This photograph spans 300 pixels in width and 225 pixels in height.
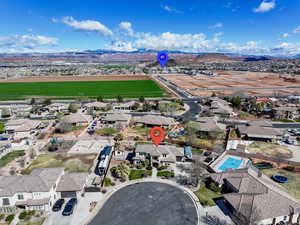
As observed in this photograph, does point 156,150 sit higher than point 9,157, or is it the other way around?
point 156,150

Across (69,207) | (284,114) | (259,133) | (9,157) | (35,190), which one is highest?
(284,114)

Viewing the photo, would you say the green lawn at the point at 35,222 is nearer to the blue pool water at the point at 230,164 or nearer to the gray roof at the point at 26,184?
the gray roof at the point at 26,184

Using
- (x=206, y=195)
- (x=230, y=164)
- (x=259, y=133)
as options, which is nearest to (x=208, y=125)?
(x=259, y=133)

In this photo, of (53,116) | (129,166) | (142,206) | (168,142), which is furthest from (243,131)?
(53,116)

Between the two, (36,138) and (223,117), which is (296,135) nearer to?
(223,117)

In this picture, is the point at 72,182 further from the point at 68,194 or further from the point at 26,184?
the point at 26,184

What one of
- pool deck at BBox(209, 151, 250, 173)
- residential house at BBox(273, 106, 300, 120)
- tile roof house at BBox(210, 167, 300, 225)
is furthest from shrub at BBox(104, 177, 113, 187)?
residential house at BBox(273, 106, 300, 120)
